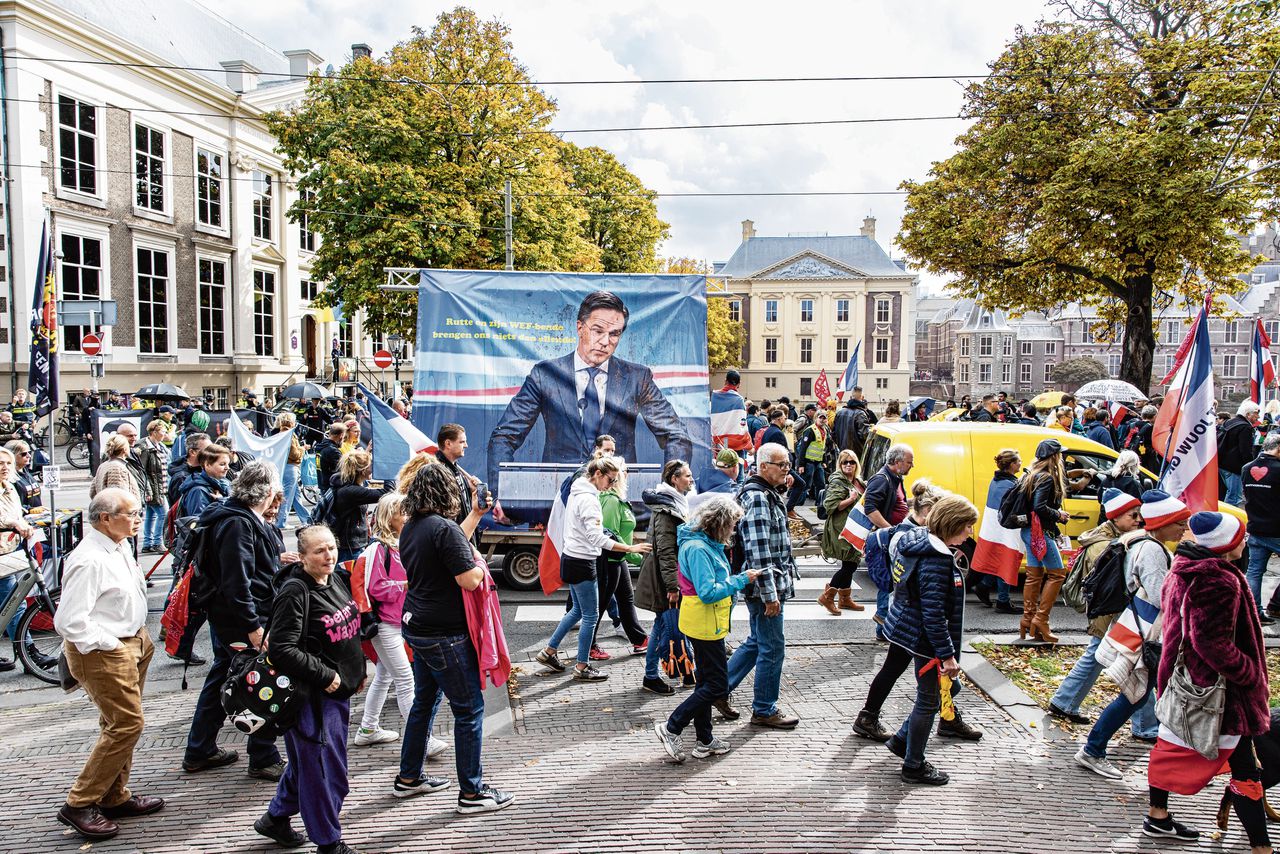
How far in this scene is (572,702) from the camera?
6.39 m

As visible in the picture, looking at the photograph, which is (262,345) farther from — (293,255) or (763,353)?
(763,353)

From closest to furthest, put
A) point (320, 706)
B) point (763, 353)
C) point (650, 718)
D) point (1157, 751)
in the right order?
point (320, 706)
point (1157, 751)
point (650, 718)
point (763, 353)

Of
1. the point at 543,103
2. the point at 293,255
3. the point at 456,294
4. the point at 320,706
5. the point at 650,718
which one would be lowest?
the point at 650,718

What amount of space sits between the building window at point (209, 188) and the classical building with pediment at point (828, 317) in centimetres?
5232

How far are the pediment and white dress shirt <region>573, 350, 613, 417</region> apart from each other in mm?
73620

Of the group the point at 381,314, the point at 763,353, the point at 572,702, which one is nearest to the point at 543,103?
the point at 381,314

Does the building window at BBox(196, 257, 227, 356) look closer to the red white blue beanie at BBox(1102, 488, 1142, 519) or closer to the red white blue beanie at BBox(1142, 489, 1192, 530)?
the red white blue beanie at BBox(1102, 488, 1142, 519)

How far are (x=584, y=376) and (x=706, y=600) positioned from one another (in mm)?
4847

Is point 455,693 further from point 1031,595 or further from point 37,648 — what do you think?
point 1031,595

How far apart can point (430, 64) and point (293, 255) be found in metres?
16.5

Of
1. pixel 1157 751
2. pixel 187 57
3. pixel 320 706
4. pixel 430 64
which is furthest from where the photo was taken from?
pixel 187 57

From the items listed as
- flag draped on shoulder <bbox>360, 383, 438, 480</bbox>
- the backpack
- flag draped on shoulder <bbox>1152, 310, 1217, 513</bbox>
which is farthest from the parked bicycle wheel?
flag draped on shoulder <bbox>1152, 310, 1217, 513</bbox>

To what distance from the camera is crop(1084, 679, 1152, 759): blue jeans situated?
5.19 meters

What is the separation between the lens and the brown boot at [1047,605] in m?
7.77
